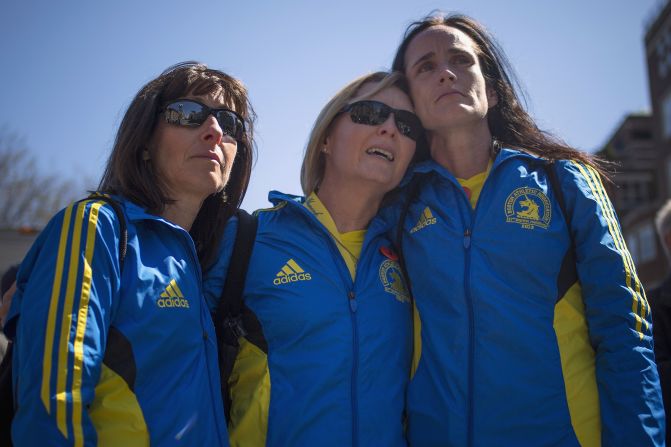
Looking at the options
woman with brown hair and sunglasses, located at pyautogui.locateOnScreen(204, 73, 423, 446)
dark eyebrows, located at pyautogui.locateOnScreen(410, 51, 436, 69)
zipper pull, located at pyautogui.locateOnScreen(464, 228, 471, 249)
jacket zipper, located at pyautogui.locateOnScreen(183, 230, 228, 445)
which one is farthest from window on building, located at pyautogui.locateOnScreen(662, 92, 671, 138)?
jacket zipper, located at pyautogui.locateOnScreen(183, 230, 228, 445)

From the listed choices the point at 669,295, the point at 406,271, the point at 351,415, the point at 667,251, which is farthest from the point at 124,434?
the point at 667,251

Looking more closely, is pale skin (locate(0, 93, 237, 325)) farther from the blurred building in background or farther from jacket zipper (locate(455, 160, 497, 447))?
the blurred building in background

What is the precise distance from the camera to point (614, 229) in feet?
9.25

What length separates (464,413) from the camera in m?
2.68

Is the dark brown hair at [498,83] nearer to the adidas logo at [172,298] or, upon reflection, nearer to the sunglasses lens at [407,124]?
the sunglasses lens at [407,124]

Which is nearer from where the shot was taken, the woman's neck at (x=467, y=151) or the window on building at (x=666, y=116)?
the woman's neck at (x=467, y=151)

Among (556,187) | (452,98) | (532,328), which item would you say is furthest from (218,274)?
(556,187)

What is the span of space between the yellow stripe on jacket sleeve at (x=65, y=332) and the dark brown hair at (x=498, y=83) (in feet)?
8.53

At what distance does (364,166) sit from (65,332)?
6.76ft

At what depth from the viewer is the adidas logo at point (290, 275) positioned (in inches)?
120

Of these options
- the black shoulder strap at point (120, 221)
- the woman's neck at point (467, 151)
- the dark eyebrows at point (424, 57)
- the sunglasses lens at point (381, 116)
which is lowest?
the black shoulder strap at point (120, 221)

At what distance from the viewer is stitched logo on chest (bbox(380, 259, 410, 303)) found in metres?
3.23

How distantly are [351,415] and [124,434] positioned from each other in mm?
1083

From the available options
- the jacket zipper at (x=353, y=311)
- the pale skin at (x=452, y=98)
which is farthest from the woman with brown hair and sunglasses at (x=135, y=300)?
the pale skin at (x=452, y=98)
